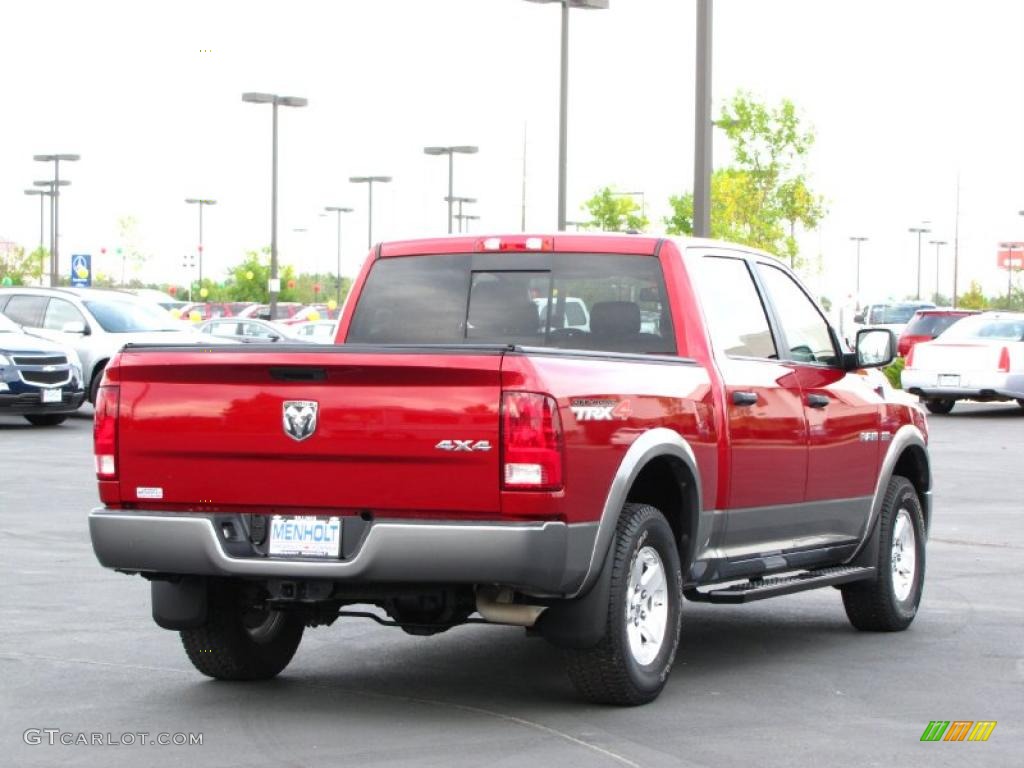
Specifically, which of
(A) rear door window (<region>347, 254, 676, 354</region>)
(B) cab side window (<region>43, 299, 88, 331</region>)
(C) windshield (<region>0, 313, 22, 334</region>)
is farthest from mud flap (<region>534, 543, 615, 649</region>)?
(B) cab side window (<region>43, 299, 88, 331</region>)

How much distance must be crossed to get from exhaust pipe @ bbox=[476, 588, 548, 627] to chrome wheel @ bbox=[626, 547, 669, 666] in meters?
0.43

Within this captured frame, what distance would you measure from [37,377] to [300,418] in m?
19.6

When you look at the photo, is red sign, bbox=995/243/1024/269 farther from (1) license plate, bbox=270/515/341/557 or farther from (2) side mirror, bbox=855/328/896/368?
(1) license plate, bbox=270/515/341/557

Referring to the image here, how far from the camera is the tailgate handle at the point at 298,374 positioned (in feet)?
23.7

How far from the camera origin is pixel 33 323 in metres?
29.5

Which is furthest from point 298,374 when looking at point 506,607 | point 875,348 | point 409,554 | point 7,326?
point 7,326

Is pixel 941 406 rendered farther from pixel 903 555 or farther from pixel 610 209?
pixel 610 209

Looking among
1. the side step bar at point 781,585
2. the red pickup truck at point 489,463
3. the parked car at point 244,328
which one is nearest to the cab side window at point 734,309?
the red pickup truck at point 489,463

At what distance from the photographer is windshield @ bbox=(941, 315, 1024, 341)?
107 feet

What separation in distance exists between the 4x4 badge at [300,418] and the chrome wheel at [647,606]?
1402 millimetres

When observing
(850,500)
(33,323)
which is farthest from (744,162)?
(850,500)

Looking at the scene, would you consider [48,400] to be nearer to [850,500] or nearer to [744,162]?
[850,500]

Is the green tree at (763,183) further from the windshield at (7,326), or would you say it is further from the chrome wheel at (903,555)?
the chrome wheel at (903,555)

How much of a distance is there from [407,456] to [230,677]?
5.88ft
